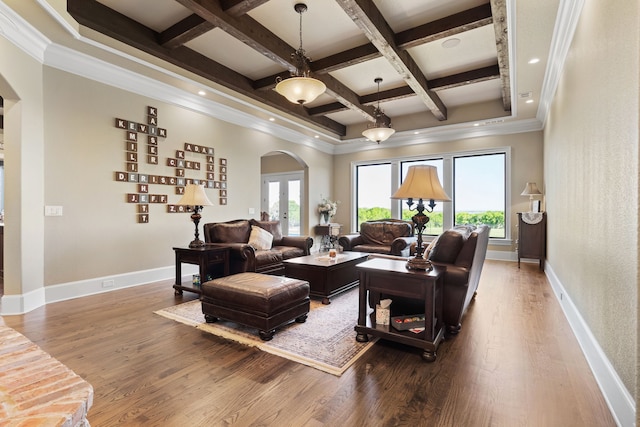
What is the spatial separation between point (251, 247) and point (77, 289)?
2.17 metres

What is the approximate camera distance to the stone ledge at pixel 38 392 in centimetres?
51

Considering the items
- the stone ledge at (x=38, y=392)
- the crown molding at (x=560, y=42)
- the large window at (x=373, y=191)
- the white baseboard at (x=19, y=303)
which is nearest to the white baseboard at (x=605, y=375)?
the stone ledge at (x=38, y=392)

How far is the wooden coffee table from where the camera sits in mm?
3752

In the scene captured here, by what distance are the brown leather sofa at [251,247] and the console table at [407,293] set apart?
2119mm

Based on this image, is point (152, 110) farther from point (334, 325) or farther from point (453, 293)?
point (453, 293)

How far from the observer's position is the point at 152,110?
4672mm

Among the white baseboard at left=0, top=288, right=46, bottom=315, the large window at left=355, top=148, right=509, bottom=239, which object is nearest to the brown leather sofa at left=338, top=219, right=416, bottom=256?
the large window at left=355, top=148, right=509, bottom=239

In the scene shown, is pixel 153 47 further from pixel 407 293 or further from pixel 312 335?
pixel 407 293

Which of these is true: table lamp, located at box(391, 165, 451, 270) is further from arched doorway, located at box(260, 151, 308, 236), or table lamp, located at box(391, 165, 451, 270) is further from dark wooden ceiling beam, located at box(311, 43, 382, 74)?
arched doorway, located at box(260, 151, 308, 236)

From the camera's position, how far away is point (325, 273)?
3.75 metres

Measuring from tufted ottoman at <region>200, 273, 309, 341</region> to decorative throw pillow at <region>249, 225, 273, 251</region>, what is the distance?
1.70 metres

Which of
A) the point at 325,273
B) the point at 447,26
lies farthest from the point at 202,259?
the point at 447,26

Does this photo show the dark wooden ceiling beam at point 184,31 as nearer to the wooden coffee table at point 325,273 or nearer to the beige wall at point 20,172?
the beige wall at point 20,172

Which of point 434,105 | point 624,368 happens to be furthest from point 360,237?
point 624,368
